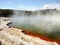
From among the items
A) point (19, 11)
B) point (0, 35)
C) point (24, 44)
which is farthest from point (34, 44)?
point (19, 11)

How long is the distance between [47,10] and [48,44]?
96697mm

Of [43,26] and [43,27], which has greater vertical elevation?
[43,27]

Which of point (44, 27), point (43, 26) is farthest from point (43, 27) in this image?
point (43, 26)

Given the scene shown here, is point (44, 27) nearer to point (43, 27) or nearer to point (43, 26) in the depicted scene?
point (43, 27)

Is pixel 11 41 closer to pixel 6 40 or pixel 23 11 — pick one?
pixel 6 40

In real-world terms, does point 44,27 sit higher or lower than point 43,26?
higher

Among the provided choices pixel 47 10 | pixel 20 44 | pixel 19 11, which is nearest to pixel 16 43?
pixel 20 44

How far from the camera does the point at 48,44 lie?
45.8 ft

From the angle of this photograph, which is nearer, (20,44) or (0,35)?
(20,44)

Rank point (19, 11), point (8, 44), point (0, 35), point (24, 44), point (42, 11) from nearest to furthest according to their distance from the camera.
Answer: point (24, 44) → point (8, 44) → point (0, 35) → point (19, 11) → point (42, 11)

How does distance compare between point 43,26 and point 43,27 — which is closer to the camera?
point 43,27

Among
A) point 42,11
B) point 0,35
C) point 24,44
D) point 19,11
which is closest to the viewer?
point 24,44

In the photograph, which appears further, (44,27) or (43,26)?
(43,26)

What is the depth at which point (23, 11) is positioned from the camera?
10675 centimetres
